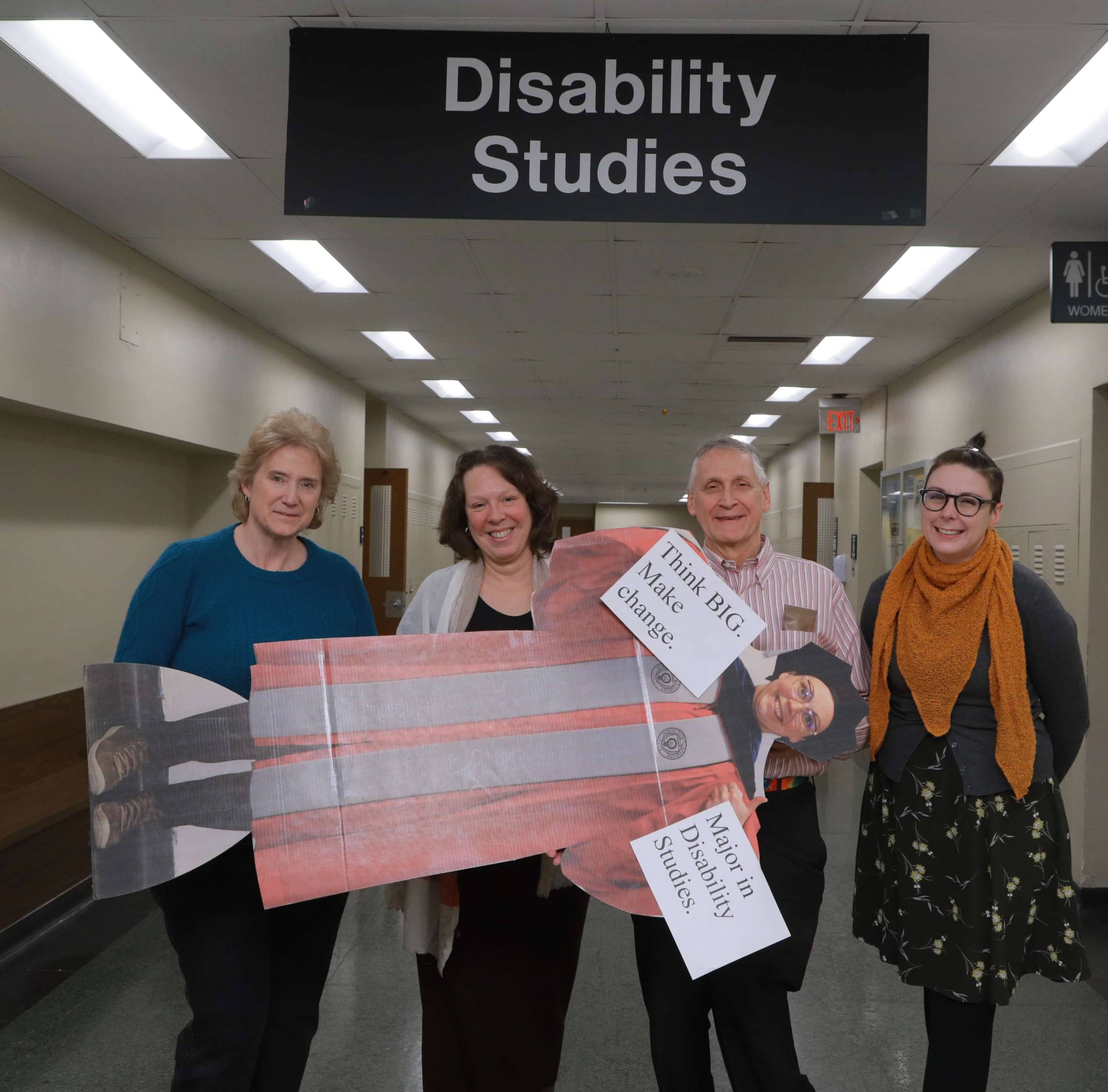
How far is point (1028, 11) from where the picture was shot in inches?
89.1

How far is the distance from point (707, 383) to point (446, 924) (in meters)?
6.03

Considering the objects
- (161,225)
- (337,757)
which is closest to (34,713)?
(161,225)

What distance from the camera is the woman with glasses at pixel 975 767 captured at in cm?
162

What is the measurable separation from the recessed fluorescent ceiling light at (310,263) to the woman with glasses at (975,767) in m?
3.34

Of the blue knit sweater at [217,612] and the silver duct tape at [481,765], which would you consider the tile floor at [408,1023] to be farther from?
the silver duct tape at [481,765]

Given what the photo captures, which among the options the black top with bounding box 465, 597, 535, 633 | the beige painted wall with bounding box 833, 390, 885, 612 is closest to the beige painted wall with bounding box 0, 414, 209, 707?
the black top with bounding box 465, 597, 535, 633

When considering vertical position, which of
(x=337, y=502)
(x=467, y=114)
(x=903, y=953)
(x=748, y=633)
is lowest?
(x=903, y=953)

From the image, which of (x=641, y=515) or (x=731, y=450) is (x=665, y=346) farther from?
(x=641, y=515)

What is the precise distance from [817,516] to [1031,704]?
327 inches

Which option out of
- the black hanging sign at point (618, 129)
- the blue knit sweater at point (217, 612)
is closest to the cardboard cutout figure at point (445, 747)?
the blue knit sweater at point (217, 612)

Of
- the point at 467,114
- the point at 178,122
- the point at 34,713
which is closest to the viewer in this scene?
the point at 467,114

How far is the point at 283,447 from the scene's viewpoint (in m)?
1.58

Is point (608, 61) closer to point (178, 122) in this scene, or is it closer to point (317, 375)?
point (178, 122)

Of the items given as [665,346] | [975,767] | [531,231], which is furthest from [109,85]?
[665,346]
